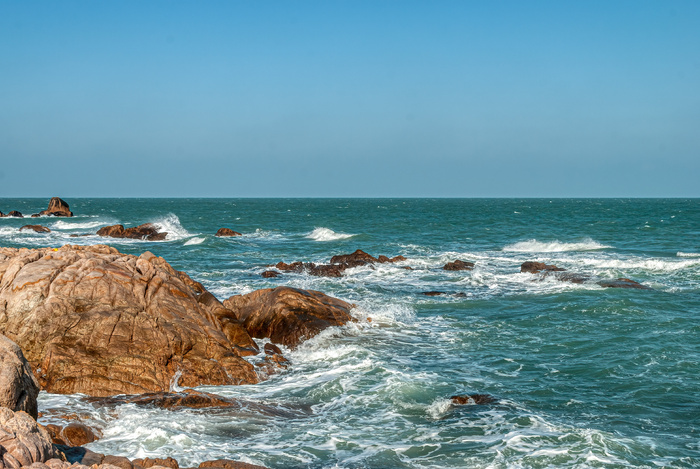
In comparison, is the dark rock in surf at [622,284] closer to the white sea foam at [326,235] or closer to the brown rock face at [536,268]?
the brown rock face at [536,268]

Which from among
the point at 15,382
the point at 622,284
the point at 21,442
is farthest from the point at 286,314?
the point at 622,284

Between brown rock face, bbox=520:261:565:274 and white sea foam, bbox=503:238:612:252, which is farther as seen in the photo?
white sea foam, bbox=503:238:612:252

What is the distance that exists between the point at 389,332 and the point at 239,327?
201 inches

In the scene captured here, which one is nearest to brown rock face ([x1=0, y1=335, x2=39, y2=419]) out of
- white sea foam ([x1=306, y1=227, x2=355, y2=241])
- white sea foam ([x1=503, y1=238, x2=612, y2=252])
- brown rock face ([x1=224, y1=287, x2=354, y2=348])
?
brown rock face ([x1=224, y1=287, x2=354, y2=348])

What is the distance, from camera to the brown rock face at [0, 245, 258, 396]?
13.0 m

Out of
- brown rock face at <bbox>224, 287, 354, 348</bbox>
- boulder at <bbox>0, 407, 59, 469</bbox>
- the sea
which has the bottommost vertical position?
the sea

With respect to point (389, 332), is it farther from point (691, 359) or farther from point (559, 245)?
point (559, 245)

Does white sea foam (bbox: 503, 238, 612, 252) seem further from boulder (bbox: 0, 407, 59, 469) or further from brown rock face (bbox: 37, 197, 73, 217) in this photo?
brown rock face (bbox: 37, 197, 73, 217)

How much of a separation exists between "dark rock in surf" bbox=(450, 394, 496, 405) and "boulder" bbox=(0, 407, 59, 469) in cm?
833

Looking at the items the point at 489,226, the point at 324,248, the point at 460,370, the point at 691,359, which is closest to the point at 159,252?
the point at 324,248

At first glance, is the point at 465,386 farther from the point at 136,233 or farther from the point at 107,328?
the point at 136,233

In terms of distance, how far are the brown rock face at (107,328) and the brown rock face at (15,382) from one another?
5.26m

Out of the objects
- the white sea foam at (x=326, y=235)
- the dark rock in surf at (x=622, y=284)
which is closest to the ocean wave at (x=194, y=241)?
the white sea foam at (x=326, y=235)

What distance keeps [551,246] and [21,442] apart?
43.2 meters
